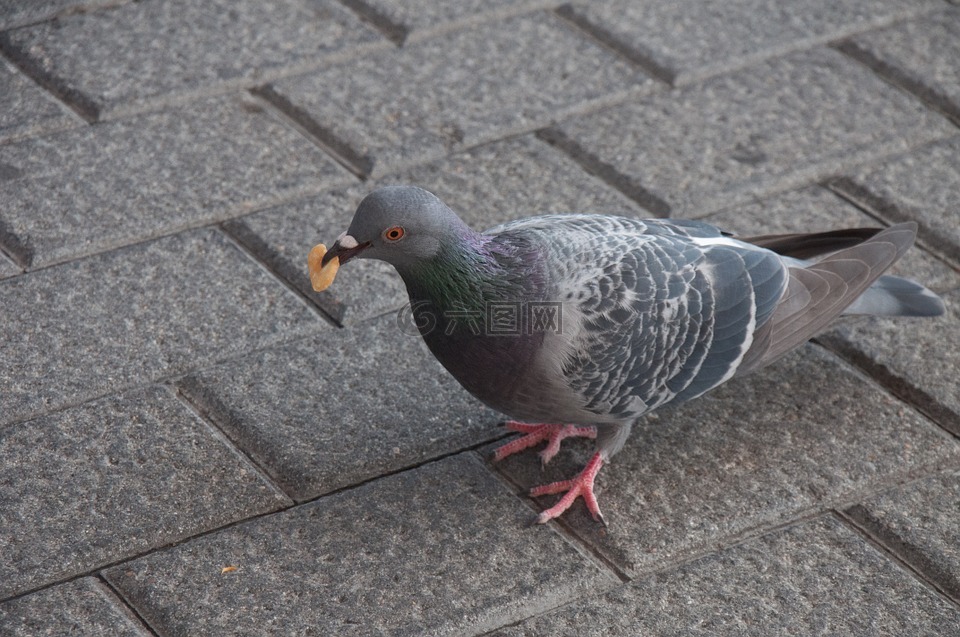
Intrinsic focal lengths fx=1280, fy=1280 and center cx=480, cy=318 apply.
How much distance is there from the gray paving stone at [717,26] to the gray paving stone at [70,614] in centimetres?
360

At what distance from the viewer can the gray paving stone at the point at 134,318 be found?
4316mm

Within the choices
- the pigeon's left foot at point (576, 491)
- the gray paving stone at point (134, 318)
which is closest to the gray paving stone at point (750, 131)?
the pigeon's left foot at point (576, 491)

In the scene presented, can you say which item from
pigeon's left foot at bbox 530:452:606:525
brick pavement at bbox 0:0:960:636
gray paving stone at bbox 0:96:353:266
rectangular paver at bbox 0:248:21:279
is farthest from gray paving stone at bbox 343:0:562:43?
pigeon's left foot at bbox 530:452:606:525

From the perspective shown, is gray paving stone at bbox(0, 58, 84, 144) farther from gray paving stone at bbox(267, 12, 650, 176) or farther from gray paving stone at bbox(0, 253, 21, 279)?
gray paving stone at bbox(267, 12, 650, 176)

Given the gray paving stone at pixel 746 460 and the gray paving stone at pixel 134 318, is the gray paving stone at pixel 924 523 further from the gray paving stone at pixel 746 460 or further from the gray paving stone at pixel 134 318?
the gray paving stone at pixel 134 318

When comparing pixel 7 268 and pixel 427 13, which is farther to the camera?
pixel 427 13

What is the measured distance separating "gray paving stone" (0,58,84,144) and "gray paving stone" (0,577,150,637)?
7.74 feet

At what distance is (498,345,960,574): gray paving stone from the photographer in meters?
4.02

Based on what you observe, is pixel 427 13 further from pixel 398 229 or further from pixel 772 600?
pixel 772 600

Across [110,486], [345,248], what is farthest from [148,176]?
[345,248]

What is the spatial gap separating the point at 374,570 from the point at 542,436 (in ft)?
2.69

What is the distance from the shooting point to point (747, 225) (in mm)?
5191

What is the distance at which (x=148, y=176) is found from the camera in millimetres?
5195

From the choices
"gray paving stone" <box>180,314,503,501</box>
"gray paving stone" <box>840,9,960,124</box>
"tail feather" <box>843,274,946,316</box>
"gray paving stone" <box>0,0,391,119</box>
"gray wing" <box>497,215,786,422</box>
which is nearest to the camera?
"gray wing" <box>497,215,786,422</box>
